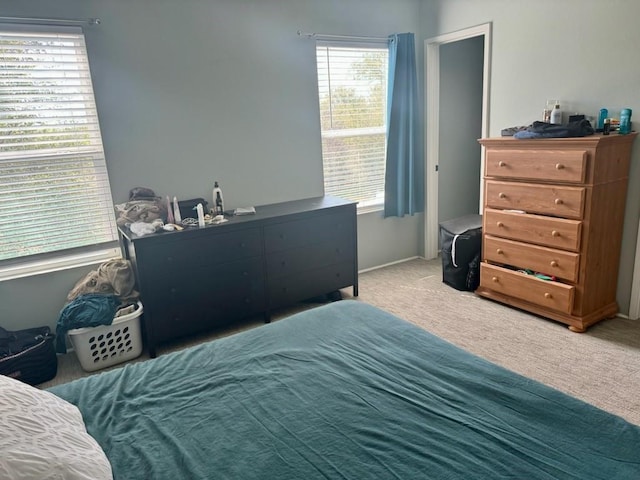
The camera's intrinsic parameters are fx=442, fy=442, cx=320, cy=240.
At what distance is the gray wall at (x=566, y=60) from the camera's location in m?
2.81

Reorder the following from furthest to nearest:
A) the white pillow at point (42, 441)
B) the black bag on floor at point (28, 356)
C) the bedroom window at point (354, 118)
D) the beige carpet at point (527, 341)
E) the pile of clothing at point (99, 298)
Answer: the bedroom window at point (354, 118) → the pile of clothing at point (99, 298) → the black bag on floor at point (28, 356) → the beige carpet at point (527, 341) → the white pillow at point (42, 441)

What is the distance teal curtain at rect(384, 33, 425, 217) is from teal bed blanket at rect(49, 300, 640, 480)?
8.84ft

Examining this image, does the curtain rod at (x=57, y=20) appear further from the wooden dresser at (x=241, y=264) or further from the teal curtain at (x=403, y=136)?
the teal curtain at (x=403, y=136)

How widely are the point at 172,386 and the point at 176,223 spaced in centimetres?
162

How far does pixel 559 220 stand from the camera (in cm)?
287

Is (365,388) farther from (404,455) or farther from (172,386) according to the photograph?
(172,386)

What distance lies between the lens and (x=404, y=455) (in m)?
1.12

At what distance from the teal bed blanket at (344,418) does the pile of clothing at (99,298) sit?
1.16m

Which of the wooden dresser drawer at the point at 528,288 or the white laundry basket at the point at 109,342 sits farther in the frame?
the wooden dresser drawer at the point at 528,288

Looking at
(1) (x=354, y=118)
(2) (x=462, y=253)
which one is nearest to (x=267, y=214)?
(1) (x=354, y=118)

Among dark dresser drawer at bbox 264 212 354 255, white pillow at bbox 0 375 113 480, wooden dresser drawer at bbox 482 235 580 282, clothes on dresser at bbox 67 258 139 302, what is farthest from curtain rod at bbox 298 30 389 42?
white pillow at bbox 0 375 113 480

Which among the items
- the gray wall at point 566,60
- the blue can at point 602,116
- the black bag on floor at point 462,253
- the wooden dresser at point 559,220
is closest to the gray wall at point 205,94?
the gray wall at point 566,60

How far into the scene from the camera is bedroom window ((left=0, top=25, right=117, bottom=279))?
268 cm

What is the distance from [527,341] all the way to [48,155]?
3.28m
